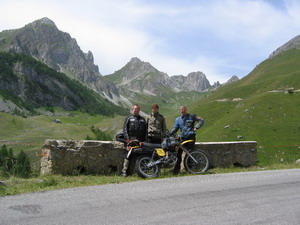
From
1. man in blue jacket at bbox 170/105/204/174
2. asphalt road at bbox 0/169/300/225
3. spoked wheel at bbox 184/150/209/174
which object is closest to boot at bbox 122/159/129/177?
asphalt road at bbox 0/169/300/225

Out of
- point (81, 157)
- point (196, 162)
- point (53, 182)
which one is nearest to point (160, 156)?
point (196, 162)

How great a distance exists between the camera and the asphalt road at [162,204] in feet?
21.5

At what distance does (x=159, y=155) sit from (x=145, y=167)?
2.29 ft

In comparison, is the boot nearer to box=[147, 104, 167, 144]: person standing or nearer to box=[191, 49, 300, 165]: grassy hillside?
box=[147, 104, 167, 144]: person standing

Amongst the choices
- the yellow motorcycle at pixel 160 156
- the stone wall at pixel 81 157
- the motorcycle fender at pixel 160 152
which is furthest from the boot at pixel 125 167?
the motorcycle fender at pixel 160 152

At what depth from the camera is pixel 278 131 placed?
142ft

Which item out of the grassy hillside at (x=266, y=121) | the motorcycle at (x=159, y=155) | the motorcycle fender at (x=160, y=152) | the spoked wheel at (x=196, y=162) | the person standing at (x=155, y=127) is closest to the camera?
the motorcycle at (x=159, y=155)

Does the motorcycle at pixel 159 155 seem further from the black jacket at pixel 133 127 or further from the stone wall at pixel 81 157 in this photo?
the stone wall at pixel 81 157

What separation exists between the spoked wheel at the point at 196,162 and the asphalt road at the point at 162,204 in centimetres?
182

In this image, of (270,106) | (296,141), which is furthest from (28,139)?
(296,141)

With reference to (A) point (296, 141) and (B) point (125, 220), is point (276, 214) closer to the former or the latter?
(B) point (125, 220)

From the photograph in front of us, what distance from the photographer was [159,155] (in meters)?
11.7

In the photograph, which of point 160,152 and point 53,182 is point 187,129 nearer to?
point 160,152

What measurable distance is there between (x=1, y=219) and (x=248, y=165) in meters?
12.5
